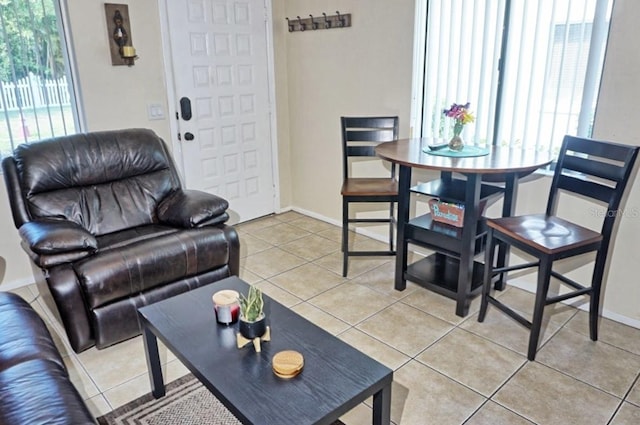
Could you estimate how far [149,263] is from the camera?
2441 millimetres

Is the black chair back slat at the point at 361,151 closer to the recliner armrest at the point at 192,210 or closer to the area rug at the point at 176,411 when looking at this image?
the recliner armrest at the point at 192,210

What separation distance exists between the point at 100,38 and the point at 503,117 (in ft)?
9.17

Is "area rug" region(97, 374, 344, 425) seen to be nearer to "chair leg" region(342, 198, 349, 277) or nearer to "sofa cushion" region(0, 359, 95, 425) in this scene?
"sofa cushion" region(0, 359, 95, 425)

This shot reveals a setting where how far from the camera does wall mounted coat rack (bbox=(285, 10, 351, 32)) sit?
3689 mm

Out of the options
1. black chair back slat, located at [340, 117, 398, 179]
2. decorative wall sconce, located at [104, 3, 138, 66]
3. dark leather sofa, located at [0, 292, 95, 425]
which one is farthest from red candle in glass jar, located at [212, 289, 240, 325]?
decorative wall sconce, located at [104, 3, 138, 66]

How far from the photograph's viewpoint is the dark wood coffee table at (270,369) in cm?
138

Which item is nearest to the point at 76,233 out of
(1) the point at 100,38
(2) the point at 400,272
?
(1) the point at 100,38

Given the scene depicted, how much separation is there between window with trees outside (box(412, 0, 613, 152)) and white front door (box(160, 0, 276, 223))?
151 centimetres

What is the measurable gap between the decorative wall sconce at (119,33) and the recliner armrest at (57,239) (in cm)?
144

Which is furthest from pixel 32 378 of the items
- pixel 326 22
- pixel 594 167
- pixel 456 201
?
pixel 326 22

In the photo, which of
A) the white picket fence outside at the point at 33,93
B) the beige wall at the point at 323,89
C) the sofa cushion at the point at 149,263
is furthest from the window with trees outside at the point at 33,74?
the sofa cushion at the point at 149,263

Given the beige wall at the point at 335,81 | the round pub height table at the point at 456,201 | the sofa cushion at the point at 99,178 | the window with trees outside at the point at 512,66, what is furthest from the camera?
the beige wall at the point at 335,81

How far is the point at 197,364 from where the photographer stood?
5.16 feet

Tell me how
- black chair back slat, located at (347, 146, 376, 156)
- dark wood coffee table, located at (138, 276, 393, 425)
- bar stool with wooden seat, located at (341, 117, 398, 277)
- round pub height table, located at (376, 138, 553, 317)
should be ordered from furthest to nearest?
black chair back slat, located at (347, 146, 376, 156), bar stool with wooden seat, located at (341, 117, 398, 277), round pub height table, located at (376, 138, 553, 317), dark wood coffee table, located at (138, 276, 393, 425)
